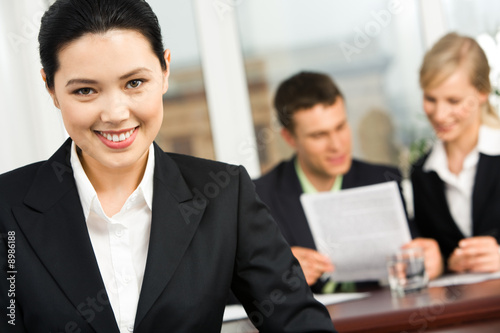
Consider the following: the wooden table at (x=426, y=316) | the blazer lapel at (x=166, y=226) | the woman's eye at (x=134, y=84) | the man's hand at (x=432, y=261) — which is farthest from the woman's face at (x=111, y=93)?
the man's hand at (x=432, y=261)

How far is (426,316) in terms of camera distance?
1822mm

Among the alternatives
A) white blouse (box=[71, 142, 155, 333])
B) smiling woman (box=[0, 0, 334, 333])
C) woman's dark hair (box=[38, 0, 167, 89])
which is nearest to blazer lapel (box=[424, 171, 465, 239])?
smiling woman (box=[0, 0, 334, 333])

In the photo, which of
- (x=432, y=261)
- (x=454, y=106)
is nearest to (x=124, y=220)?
(x=432, y=261)

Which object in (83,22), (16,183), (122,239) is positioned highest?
(83,22)

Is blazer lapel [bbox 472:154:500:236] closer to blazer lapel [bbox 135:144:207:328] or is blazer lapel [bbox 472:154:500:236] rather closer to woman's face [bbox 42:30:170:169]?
blazer lapel [bbox 135:144:207:328]

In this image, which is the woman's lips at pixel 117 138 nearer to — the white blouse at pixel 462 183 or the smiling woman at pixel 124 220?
the smiling woman at pixel 124 220

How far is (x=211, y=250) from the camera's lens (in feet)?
4.27

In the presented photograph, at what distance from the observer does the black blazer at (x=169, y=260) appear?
47.6 inches

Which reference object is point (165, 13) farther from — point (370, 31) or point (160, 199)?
point (160, 199)

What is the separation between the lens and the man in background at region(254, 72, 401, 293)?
284 centimetres

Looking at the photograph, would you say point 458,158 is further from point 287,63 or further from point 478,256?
point 287,63

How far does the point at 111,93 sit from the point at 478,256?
63.4 inches

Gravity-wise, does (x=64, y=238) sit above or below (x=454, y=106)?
below

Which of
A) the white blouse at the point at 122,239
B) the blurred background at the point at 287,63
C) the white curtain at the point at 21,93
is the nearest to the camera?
the white blouse at the point at 122,239
